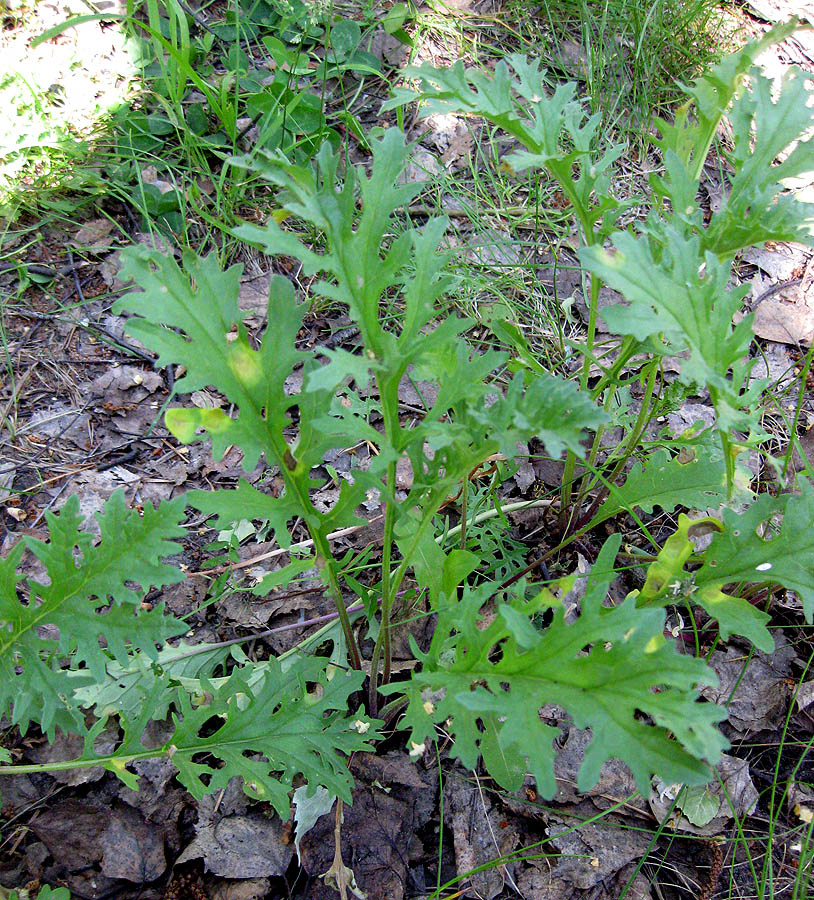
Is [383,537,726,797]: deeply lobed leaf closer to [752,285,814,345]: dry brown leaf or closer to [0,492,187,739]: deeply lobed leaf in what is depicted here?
[0,492,187,739]: deeply lobed leaf

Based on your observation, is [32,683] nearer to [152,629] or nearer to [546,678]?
[152,629]

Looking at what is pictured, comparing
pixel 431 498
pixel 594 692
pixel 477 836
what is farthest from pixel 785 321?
pixel 477 836

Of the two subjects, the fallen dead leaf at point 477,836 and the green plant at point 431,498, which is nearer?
the green plant at point 431,498

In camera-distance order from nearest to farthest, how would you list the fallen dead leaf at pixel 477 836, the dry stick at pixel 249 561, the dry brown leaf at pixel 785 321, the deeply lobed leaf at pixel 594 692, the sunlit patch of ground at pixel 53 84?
1. the deeply lobed leaf at pixel 594 692
2. the fallen dead leaf at pixel 477 836
3. the dry stick at pixel 249 561
4. the dry brown leaf at pixel 785 321
5. the sunlit patch of ground at pixel 53 84

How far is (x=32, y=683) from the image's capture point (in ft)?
5.08

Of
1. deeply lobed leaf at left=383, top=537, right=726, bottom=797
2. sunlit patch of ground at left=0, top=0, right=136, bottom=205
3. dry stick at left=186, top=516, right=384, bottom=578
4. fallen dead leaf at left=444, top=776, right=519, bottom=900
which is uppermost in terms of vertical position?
sunlit patch of ground at left=0, top=0, right=136, bottom=205

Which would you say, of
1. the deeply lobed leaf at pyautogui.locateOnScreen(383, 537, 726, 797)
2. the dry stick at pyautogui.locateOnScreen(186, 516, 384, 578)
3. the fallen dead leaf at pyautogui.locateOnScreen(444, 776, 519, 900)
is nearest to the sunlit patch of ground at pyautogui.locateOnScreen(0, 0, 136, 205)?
the dry stick at pyautogui.locateOnScreen(186, 516, 384, 578)

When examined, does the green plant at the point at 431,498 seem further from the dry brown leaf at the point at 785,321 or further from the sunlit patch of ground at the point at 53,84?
the sunlit patch of ground at the point at 53,84

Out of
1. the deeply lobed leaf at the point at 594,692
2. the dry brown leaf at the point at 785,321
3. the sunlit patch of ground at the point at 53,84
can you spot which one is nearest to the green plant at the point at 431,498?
the deeply lobed leaf at the point at 594,692

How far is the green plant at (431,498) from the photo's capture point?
126 centimetres

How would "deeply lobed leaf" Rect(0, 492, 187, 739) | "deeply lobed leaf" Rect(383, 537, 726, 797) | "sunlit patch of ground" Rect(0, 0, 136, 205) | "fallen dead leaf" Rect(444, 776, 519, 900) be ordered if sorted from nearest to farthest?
1. "deeply lobed leaf" Rect(383, 537, 726, 797)
2. "deeply lobed leaf" Rect(0, 492, 187, 739)
3. "fallen dead leaf" Rect(444, 776, 519, 900)
4. "sunlit patch of ground" Rect(0, 0, 136, 205)

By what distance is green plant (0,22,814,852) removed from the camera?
1.26m

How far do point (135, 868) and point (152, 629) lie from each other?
67 cm

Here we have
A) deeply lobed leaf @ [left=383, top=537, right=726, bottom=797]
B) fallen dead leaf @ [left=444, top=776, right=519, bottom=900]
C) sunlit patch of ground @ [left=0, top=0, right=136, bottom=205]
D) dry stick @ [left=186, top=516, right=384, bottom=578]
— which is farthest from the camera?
sunlit patch of ground @ [left=0, top=0, right=136, bottom=205]
